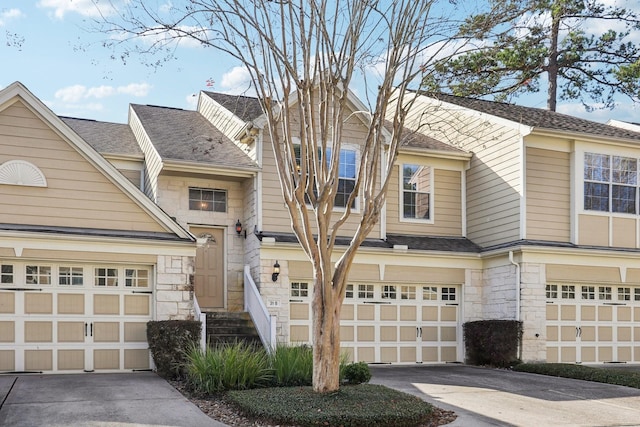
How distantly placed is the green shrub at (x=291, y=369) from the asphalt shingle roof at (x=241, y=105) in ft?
23.0

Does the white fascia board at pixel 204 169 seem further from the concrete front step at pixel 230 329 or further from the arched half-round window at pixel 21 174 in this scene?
the concrete front step at pixel 230 329

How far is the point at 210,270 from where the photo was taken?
54.2 ft

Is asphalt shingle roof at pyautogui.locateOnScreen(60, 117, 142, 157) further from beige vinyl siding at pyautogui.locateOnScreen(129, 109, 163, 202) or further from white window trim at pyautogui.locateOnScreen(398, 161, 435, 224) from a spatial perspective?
white window trim at pyautogui.locateOnScreen(398, 161, 435, 224)

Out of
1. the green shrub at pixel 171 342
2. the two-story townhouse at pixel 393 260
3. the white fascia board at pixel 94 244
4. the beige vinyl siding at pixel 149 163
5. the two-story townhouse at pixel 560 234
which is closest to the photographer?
the green shrub at pixel 171 342

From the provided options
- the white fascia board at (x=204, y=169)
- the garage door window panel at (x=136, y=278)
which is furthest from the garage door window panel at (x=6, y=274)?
the white fascia board at (x=204, y=169)

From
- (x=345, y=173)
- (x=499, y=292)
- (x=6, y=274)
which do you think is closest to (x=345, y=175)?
(x=345, y=173)

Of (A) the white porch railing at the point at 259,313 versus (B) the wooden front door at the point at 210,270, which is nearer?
(A) the white porch railing at the point at 259,313

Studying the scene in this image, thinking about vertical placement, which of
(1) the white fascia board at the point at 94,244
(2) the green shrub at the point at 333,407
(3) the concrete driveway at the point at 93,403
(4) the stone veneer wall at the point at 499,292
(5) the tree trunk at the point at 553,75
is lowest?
(3) the concrete driveway at the point at 93,403

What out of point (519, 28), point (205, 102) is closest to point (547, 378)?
point (519, 28)

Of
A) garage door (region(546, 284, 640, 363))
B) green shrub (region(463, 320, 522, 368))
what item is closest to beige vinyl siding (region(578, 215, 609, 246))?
garage door (region(546, 284, 640, 363))

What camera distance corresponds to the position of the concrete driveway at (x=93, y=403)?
350 inches

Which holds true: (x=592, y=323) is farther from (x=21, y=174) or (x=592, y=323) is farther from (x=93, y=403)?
(x=21, y=174)

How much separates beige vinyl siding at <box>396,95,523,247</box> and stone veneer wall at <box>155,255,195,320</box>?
660cm

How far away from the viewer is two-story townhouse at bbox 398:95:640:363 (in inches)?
653
